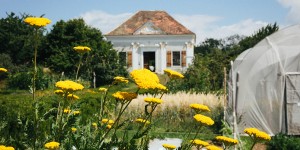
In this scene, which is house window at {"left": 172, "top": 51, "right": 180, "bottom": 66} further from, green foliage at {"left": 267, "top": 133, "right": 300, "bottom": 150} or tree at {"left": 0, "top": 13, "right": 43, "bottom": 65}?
green foliage at {"left": 267, "top": 133, "right": 300, "bottom": 150}

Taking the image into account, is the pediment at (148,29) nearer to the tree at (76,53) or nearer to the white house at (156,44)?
the white house at (156,44)

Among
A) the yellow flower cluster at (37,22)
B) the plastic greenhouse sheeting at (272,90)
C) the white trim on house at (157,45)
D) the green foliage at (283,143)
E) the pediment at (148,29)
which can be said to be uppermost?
the pediment at (148,29)

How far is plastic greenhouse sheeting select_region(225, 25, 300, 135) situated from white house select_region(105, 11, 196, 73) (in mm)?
23449

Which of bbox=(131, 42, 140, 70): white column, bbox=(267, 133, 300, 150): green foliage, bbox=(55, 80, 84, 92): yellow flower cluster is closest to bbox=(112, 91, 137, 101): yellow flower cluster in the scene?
bbox=(55, 80, 84, 92): yellow flower cluster

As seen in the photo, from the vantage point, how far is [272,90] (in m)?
11.8

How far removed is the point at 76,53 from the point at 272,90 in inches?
710

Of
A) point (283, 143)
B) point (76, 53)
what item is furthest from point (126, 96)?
point (76, 53)

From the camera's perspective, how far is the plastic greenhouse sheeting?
11.6m

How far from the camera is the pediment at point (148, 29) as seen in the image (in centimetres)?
3612

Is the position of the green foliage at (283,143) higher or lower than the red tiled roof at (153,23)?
lower

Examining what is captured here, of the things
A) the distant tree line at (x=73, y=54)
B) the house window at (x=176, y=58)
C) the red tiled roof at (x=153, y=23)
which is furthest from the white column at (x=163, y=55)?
the distant tree line at (x=73, y=54)

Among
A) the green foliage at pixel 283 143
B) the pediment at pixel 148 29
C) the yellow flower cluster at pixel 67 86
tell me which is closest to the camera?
the yellow flower cluster at pixel 67 86

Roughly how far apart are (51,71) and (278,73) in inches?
814

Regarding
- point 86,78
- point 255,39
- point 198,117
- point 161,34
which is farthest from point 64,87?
point 255,39
